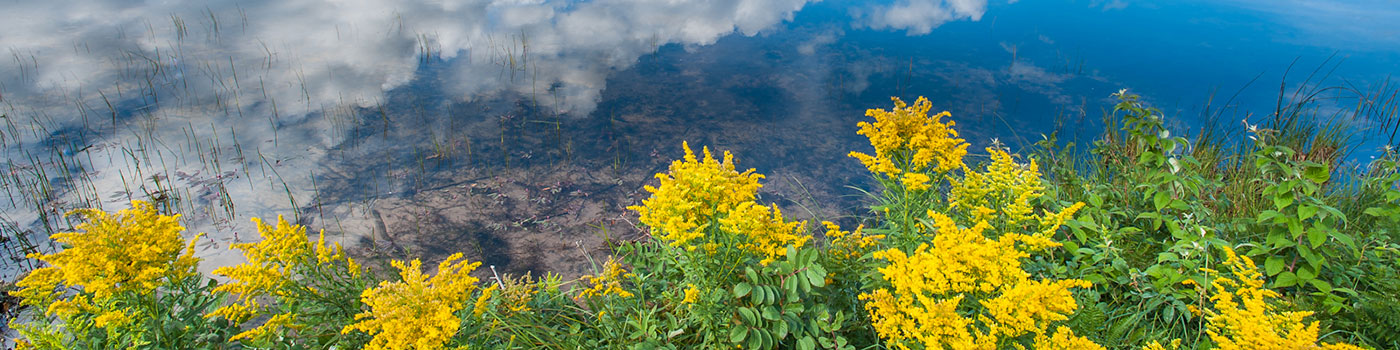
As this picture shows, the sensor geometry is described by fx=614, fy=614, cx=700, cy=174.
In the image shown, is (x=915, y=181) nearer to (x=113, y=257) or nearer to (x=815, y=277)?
(x=815, y=277)

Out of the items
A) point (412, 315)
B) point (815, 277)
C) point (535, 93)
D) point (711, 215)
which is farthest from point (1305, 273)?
point (535, 93)

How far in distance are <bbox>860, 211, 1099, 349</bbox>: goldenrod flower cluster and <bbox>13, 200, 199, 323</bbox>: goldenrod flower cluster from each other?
8.62ft

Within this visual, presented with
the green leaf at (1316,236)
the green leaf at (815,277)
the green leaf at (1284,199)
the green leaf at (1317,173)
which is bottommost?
the green leaf at (815,277)

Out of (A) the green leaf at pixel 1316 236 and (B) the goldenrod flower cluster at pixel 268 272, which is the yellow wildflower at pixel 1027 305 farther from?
(B) the goldenrod flower cluster at pixel 268 272

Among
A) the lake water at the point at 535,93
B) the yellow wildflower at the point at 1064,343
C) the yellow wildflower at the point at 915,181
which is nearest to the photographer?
the yellow wildflower at the point at 1064,343

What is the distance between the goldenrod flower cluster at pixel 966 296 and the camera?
1933 millimetres

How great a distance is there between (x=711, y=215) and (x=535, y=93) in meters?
4.77

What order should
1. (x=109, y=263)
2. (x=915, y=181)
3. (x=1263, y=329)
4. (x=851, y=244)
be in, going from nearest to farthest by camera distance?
(x=1263, y=329) < (x=109, y=263) < (x=915, y=181) < (x=851, y=244)

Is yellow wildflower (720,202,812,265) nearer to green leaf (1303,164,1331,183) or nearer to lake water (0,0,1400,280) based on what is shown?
lake water (0,0,1400,280)

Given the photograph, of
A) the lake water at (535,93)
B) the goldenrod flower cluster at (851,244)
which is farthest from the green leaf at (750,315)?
the lake water at (535,93)

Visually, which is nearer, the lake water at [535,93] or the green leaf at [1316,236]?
the green leaf at [1316,236]

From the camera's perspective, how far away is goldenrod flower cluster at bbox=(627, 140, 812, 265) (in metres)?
2.29

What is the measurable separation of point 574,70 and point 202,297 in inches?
210

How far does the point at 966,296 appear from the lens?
2275 millimetres
